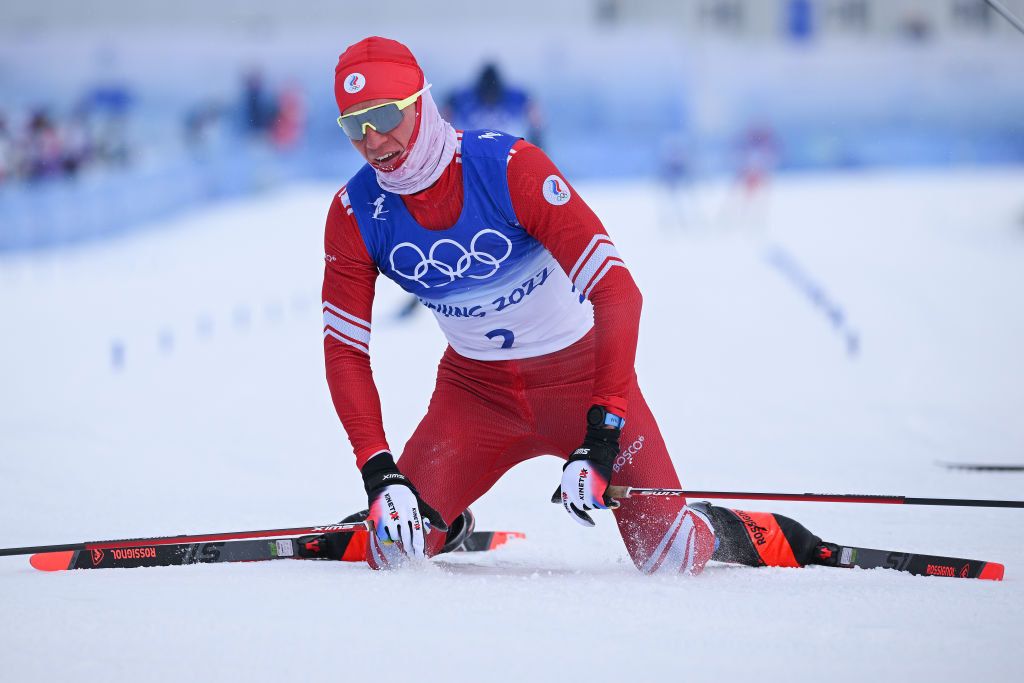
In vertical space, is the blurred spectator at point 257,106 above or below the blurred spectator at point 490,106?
above

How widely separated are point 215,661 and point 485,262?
133 cm

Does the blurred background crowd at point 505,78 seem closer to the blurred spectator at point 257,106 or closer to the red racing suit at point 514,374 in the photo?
the blurred spectator at point 257,106

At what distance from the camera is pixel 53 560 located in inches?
112

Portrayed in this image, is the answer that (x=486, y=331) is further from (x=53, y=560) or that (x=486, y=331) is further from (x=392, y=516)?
(x=53, y=560)

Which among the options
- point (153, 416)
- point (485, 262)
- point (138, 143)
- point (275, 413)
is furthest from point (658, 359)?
point (138, 143)

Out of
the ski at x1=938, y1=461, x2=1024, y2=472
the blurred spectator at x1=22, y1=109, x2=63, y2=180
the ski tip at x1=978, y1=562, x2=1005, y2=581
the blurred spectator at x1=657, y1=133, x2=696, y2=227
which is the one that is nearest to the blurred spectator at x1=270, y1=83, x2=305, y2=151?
the blurred spectator at x1=22, y1=109, x2=63, y2=180

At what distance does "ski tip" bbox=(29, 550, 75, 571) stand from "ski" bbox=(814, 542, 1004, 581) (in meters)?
2.00

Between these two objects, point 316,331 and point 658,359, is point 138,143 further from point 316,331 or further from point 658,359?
point 658,359

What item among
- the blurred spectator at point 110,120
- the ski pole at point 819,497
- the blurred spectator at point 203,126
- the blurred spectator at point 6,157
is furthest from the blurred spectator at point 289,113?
the ski pole at point 819,497

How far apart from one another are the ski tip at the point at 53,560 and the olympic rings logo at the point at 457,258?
1132 mm

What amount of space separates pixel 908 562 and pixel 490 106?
513 cm

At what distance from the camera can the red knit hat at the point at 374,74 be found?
9.07 ft

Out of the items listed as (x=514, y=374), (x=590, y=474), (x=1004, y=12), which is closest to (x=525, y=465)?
(x=514, y=374)

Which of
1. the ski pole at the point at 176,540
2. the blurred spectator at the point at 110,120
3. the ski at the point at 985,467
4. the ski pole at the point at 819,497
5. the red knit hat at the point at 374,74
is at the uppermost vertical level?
the blurred spectator at the point at 110,120
